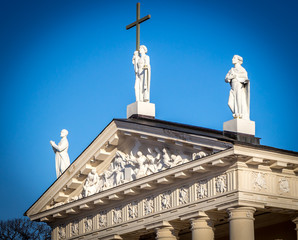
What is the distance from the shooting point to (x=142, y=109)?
1289 inches

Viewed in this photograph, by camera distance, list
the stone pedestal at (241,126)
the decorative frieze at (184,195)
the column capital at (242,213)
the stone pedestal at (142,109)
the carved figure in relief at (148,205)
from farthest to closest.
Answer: the stone pedestal at (142,109), the carved figure in relief at (148,205), the decorative frieze at (184,195), the stone pedestal at (241,126), the column capital at (242,213)

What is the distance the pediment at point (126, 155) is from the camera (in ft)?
95.3

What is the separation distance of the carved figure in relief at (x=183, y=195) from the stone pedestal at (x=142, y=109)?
4067mm

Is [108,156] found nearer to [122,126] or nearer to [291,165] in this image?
[122,126]

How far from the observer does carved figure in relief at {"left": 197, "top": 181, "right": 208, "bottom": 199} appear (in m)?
28.7

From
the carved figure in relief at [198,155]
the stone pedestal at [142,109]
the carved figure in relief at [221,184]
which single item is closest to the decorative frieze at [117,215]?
the stone pedestal at [142,109]

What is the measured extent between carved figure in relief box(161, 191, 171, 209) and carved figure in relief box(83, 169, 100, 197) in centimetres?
413

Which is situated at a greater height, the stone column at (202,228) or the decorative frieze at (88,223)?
the decorative frieze at (88,223)

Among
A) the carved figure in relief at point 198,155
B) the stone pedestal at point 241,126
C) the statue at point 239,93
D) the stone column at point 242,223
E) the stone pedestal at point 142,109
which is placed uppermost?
the stone pedestal at point 142,109

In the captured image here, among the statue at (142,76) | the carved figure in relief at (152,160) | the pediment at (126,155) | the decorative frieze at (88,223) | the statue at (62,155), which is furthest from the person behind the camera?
the statue at (62,155)

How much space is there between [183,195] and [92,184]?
18.2 feet

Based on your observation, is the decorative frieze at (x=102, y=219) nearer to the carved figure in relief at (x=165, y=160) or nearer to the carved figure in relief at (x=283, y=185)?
the carved figure in relief at (x=165, y=160)

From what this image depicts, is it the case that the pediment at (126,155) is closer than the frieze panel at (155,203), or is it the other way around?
the frieze panel at (155,203)

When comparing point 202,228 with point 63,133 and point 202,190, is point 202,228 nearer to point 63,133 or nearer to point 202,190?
point 202,190
